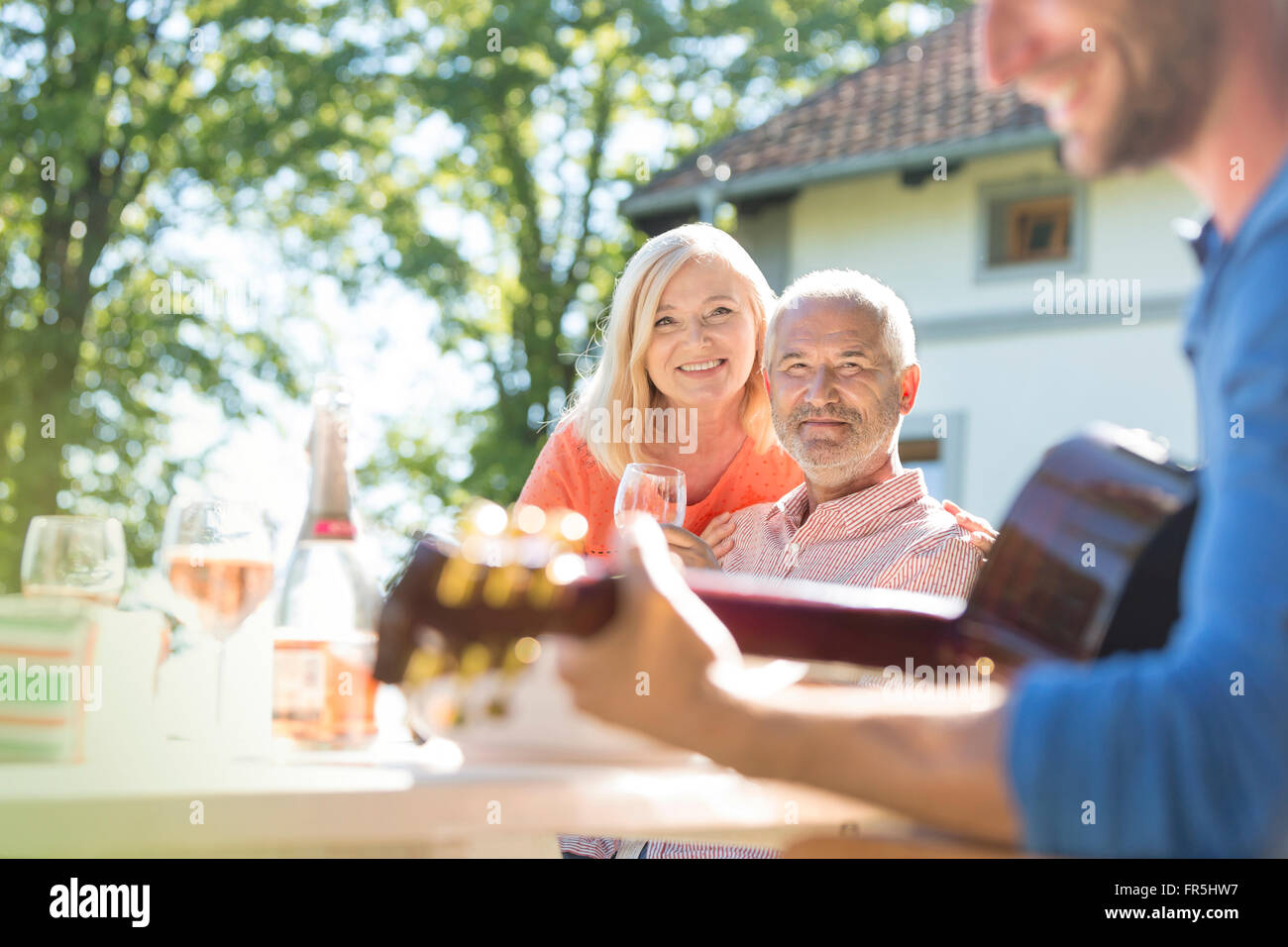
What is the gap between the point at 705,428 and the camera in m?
3.60

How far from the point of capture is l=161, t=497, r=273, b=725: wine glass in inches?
61.9

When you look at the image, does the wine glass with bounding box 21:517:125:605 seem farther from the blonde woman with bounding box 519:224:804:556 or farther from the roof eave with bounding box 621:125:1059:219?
the roof eave with bounding box 621:125:1059:219

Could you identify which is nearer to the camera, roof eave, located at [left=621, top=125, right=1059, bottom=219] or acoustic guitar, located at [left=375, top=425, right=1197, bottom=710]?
acoustic guitar, located at [left=375, top=425, right=1197, bottom=710]

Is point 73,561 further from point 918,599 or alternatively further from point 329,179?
point 329,179

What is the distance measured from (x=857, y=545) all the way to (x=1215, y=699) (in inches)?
82.9

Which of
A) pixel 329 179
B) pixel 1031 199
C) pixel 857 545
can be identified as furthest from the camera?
pixel 329 179

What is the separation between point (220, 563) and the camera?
62.3 inches

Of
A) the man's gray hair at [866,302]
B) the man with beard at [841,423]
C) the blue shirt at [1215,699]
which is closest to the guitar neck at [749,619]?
the blue shirt at [1215,699]

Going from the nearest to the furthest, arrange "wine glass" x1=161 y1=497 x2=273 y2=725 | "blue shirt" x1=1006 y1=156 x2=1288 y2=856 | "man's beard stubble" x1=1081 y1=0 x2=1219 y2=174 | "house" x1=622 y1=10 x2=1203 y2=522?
"blue shirt" x1=1006 y1=156 x2=1288 y2=856 < "man's beard stubble" x1=1081 y1=0 x2=1219 y2=174 < "wine glass" x1=161 y1=497 x2=273 y2=725 < "house" x1=622 y1=10 x2=1203 y2=522

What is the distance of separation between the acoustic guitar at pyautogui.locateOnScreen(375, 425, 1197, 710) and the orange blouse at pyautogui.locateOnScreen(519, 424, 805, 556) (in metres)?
1.89

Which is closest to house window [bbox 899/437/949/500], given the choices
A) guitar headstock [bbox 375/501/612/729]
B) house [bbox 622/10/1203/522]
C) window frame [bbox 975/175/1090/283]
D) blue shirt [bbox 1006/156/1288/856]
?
house [bbox 622/10/1203/522]

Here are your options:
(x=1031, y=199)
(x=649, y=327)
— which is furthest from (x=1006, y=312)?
(x=649, y=327)
